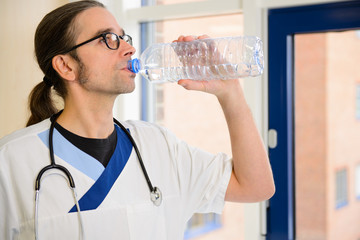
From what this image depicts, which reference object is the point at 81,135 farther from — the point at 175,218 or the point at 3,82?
the point at 3,82

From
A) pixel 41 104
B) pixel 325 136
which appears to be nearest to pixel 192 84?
pixel 41 104

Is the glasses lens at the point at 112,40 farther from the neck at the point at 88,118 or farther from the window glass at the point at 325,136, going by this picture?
the window glass at the point at 325,136

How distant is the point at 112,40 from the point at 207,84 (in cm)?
37

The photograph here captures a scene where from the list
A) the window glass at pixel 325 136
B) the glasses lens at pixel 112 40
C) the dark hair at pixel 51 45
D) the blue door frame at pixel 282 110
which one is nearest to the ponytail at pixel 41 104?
the dark hair at pixel 51 45

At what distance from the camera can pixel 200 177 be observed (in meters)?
1.53

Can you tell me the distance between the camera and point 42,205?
4.28 ft

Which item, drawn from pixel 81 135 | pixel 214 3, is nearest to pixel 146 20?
pixel 214 3

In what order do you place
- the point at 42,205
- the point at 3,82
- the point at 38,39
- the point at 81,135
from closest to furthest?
1. the point at 42,205
2. the point at 81,135
3. the point at 38,39
4. the point at 3,82

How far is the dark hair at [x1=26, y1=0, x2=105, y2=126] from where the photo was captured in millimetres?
1498

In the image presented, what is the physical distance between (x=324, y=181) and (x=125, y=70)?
1347 millimetres

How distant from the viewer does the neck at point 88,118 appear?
56.6 inches

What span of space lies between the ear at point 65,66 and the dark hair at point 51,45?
2cm

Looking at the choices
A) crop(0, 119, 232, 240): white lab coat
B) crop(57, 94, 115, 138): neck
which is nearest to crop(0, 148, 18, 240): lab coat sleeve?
crop(0, 119, 232, 240): white lab coat

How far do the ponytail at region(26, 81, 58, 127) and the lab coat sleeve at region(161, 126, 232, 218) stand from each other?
0.44 meters
